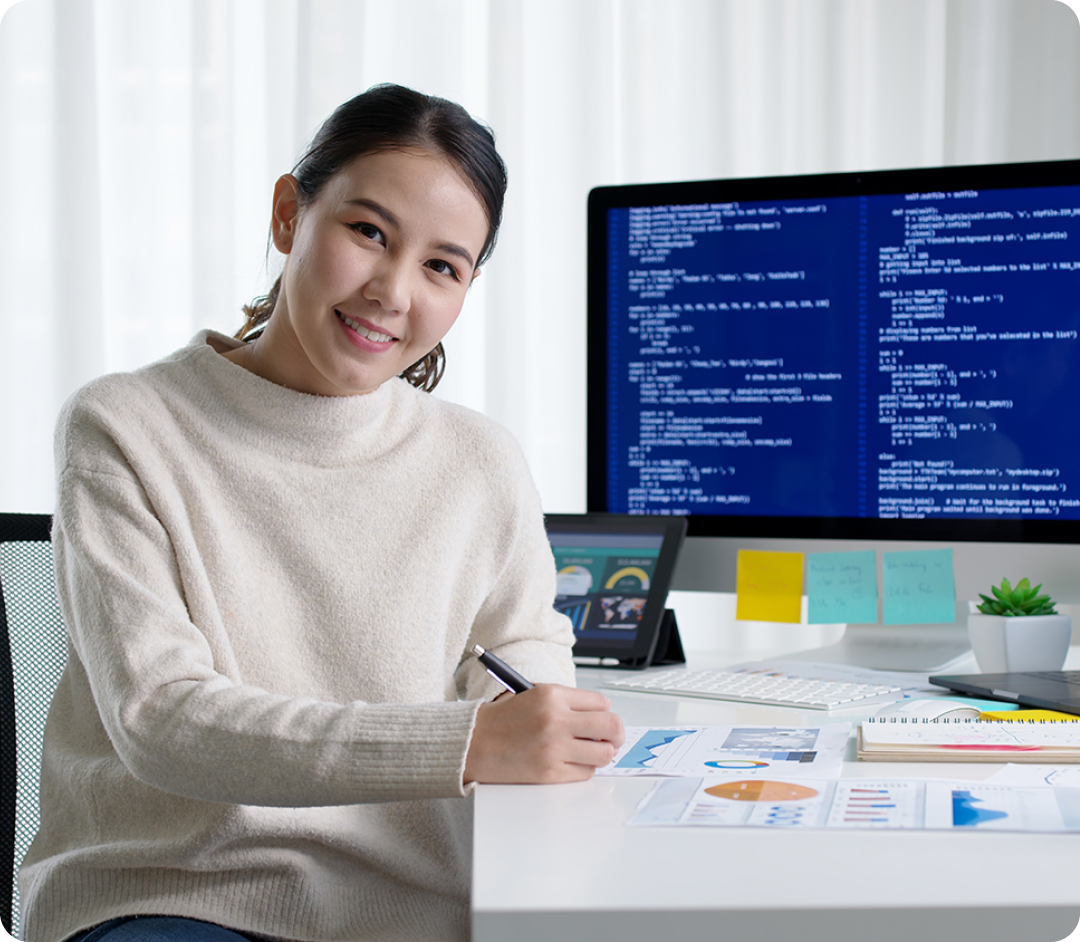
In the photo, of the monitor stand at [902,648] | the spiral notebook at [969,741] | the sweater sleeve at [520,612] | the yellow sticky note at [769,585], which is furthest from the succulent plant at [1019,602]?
the sweater sleeve at [520,612]

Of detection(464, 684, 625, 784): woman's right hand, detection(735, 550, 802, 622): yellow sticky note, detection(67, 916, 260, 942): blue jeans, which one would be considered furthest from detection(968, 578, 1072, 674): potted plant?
detection(67, 916, 260, 942): blue jeans

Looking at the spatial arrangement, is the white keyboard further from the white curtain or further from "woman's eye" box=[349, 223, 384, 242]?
the white curtain

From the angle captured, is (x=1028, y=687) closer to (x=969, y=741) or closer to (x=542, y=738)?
(x=969, y=741)

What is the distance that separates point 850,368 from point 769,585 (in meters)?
0.27

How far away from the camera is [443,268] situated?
3.05ft

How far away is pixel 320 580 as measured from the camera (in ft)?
2.88

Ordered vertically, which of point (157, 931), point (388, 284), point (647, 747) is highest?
point (388, 284)

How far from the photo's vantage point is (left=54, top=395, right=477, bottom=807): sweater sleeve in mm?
652

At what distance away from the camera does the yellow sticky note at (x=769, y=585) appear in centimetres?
128

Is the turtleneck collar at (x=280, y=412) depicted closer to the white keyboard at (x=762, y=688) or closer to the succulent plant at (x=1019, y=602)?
the white keyboard at (x=762, y=688)

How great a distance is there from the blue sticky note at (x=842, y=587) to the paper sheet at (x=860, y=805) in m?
0.62

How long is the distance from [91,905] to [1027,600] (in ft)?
2.96

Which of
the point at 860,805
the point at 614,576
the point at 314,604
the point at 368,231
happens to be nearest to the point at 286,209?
the point at 368,231

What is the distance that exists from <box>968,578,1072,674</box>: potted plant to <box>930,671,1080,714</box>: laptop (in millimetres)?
63
